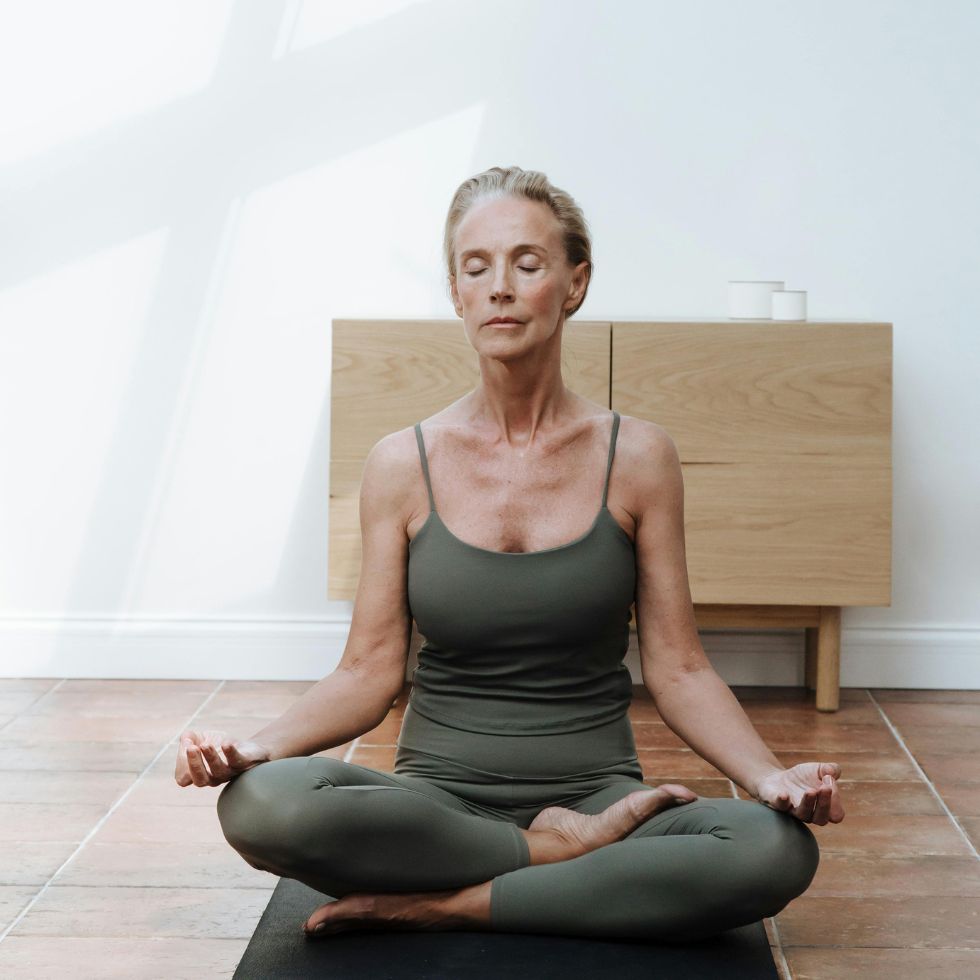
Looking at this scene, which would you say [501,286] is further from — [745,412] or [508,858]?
[745,412]

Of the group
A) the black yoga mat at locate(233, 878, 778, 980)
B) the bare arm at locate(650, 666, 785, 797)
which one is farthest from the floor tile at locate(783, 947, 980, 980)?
the bare arm at locate(650, 666, 785, 797)

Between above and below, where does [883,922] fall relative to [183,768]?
below

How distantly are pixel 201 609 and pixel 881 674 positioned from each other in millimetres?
1750

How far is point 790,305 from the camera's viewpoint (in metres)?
3.44

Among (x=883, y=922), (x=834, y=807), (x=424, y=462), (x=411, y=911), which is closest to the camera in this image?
(x=834, y=807)

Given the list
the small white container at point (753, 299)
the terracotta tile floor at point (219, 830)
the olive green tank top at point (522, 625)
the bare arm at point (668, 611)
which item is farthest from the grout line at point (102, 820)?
the small white container at point (753, 299)

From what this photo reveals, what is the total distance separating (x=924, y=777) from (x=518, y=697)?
1335 millimetres

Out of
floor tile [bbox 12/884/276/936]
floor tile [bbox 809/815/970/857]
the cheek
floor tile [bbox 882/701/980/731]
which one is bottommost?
floor tile [bbox 12/884/276/936]

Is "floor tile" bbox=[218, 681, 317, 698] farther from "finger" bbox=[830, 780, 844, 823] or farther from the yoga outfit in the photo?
"finger" bbox=[830, 780, 844, 823]

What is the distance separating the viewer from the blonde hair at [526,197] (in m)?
1.94

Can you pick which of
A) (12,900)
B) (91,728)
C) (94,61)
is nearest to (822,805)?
(12,900)

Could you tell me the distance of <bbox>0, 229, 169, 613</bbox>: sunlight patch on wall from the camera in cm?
375

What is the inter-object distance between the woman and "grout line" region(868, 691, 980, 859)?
0.87 metres

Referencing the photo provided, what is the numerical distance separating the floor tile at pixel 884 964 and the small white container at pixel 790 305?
68.2 inches
